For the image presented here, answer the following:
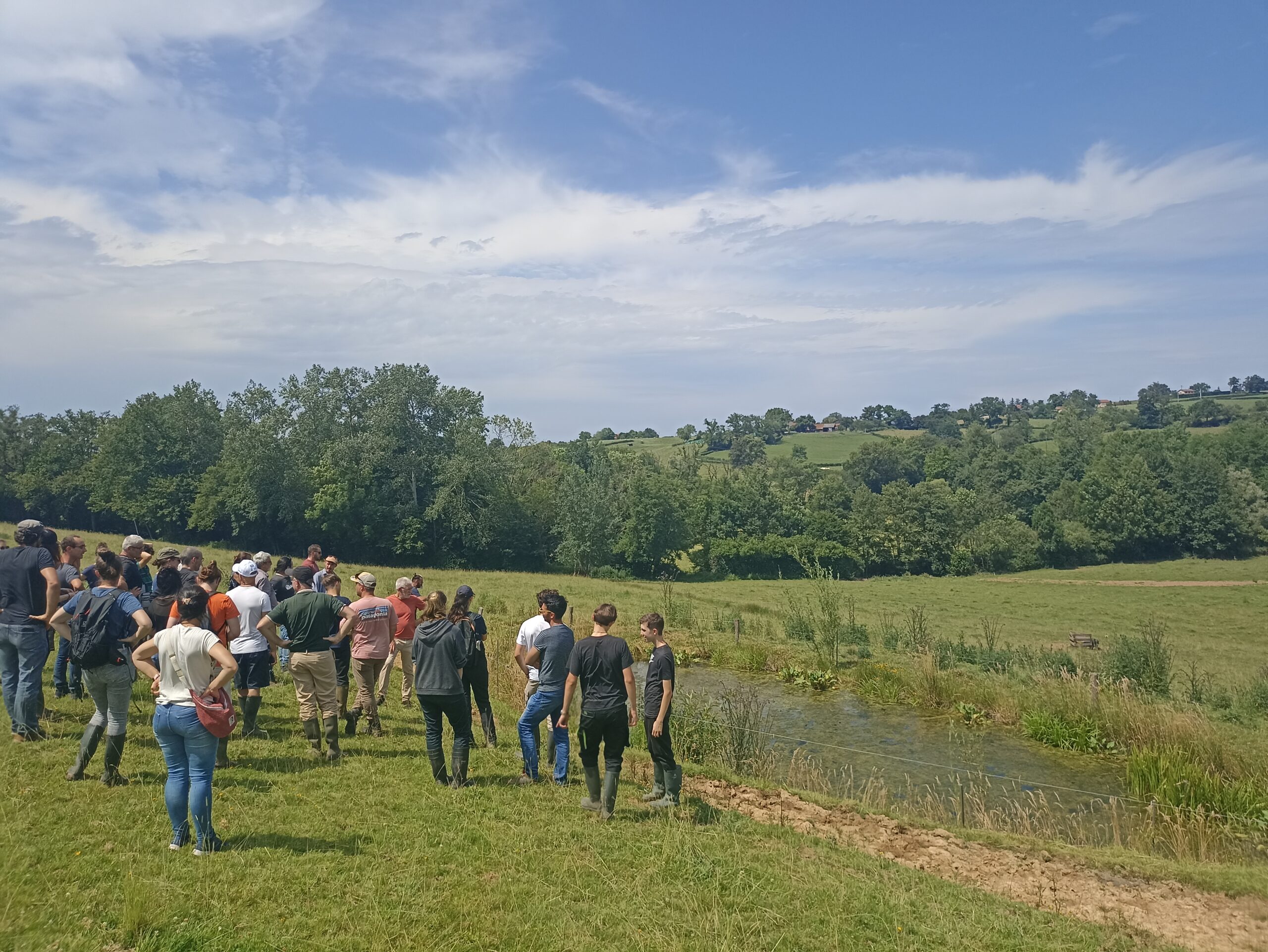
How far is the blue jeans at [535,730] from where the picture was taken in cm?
821

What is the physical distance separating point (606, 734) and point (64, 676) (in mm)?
7402

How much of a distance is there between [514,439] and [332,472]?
47.9 feet

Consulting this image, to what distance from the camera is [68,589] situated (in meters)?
9.52

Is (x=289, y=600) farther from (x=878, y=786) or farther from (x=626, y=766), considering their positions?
(x=878, y=786)

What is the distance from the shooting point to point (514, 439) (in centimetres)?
6219

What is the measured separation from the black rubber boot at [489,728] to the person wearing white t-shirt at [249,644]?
100 inches

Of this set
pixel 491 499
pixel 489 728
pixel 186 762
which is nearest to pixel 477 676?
pixel 489 728

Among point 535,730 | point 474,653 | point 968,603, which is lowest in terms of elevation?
point 968,603

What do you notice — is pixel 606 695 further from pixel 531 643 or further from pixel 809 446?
pixel 809 446

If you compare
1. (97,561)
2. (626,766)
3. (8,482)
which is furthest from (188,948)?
(8,482)

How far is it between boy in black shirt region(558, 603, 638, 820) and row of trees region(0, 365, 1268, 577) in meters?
47.0

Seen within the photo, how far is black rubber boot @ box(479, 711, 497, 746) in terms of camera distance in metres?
9.63

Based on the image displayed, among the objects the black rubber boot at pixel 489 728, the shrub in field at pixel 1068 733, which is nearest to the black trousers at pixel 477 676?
the black rubber boot at pixel 489 728

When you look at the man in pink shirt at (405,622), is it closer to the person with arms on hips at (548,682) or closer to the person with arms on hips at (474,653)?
the person with arms on hips at (474,653)
